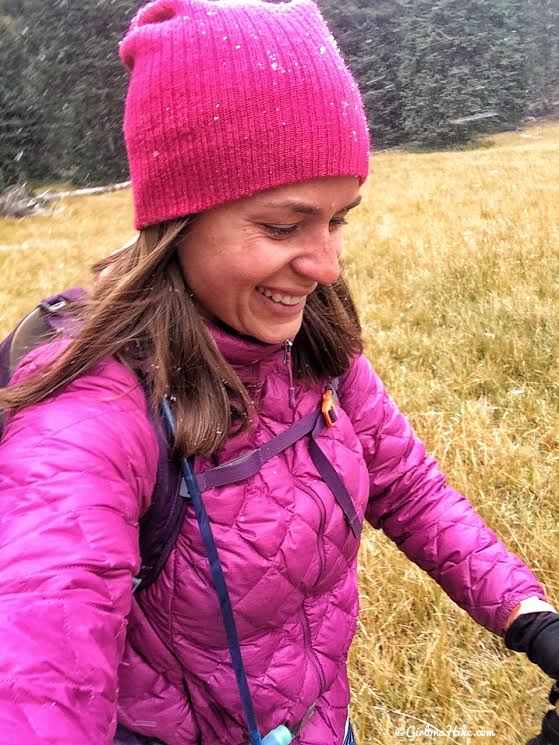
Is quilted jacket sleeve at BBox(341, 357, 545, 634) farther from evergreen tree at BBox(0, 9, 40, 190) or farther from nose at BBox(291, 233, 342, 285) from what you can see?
evergreen tree at BBox(0, 9, 40, 190)

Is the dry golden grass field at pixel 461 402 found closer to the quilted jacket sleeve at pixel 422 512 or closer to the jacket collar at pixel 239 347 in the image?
the jacket collar at pixel 239 347

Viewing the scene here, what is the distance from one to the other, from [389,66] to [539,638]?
15221 millimetres

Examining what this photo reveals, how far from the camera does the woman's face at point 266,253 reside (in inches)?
41.2

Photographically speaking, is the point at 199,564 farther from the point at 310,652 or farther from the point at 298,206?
the point at 298,206

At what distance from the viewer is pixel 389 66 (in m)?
14.4

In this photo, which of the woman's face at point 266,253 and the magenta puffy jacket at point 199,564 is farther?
the woman's face at point 266,253

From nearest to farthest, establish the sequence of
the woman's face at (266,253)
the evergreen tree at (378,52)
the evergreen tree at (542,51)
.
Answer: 1. the woman's face at (266,253)
2. the evergreen tree at (378,52)
3. the evergreen tree at (542,51)

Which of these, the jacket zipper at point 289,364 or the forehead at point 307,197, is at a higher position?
the forehead at point 307,197

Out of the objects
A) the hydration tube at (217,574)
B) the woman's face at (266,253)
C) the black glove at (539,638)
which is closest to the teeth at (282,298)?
the woman's face at (266,253)

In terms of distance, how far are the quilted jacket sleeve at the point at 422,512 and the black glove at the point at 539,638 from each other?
64 millimetres

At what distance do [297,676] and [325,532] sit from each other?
283mm

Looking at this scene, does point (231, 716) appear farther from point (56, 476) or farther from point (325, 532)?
point (56, 476)

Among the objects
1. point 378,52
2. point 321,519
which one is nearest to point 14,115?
point 378,52

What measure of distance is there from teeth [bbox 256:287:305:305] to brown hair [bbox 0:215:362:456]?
12 centimetres
